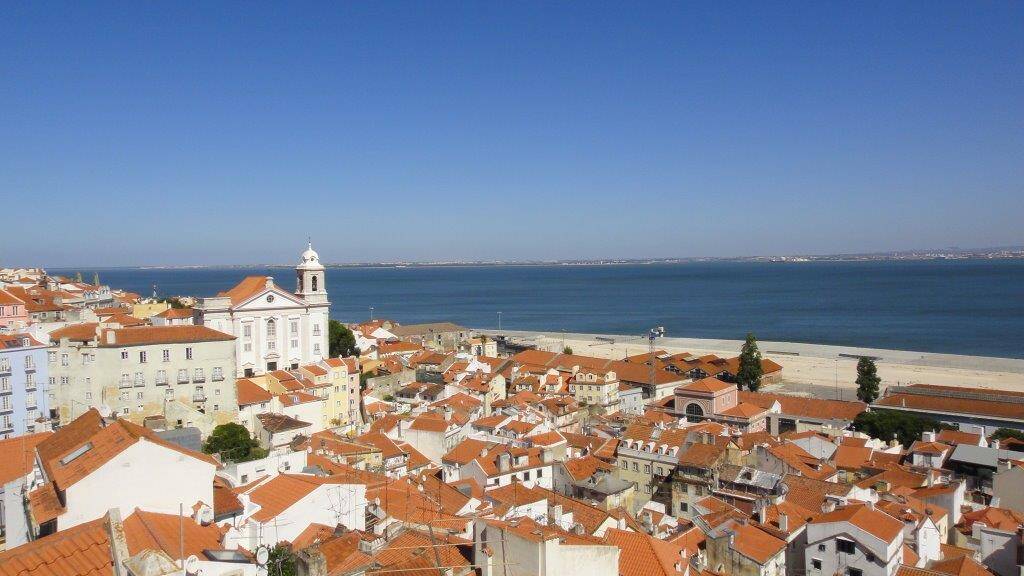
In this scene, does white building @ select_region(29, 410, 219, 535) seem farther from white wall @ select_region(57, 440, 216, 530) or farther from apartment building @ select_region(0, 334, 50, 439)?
apartment building @ select_region(0, 334, 50, 439)

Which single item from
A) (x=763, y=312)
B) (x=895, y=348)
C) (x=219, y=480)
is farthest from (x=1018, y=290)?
(x=219, y=480)

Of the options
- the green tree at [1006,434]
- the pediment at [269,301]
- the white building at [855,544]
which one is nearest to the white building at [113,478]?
the white building at [855,544]

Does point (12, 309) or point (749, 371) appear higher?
point (12, 309)

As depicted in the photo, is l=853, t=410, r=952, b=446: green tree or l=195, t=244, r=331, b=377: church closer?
l=853, t=410, r=952, b=446: green tree

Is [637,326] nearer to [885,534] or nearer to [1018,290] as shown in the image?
[885,534]

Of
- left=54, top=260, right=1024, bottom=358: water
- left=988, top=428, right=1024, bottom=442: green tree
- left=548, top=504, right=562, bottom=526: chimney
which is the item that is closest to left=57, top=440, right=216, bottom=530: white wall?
left=548, top=504, right=562, bottom=526: chimney

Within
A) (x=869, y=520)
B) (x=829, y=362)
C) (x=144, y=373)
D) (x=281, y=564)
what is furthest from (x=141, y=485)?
(x=829, y=362)

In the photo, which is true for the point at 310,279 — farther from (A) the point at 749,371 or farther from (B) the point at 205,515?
Answer: (B) the point at 205,515
